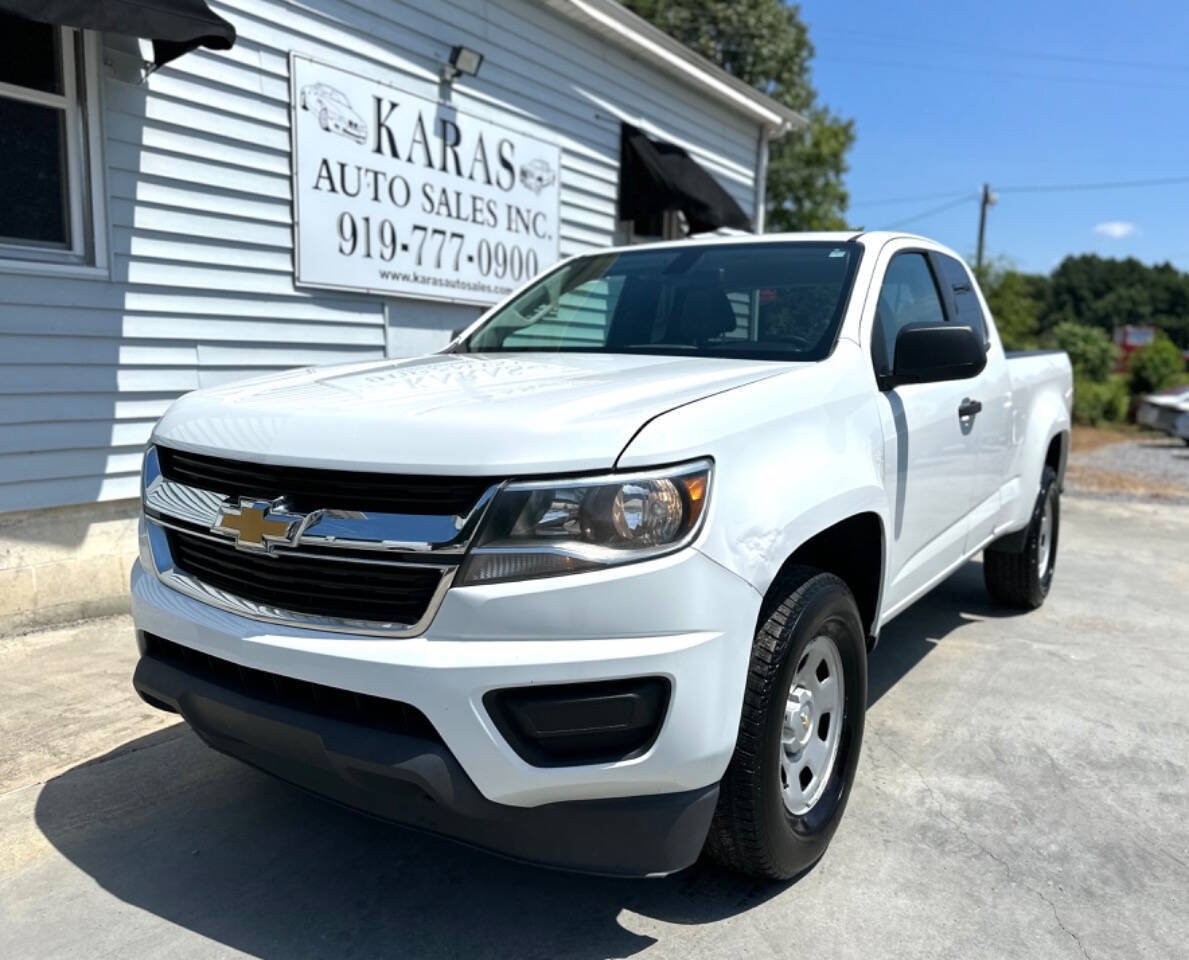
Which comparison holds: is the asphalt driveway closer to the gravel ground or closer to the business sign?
the business sign

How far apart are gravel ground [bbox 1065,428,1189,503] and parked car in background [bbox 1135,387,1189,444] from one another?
0.28 m

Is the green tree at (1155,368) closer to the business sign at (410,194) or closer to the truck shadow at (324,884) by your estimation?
the business sign at (410,194)

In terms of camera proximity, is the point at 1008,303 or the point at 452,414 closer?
the point at 452,414

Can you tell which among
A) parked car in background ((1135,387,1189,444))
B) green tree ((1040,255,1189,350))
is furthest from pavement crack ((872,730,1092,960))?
green tree ((1040,255,1189,350))

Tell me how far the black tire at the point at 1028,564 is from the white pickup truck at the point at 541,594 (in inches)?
97.9

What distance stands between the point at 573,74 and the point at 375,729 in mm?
7459

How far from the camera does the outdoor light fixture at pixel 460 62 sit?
22.6ft

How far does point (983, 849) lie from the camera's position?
8.95 ft

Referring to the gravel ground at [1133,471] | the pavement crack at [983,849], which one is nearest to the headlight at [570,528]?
the pavement crack at [983,849]

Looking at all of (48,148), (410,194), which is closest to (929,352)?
(48,148)

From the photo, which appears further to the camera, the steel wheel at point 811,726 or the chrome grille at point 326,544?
the steel wheel at point 811,726

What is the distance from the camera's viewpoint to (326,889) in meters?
2.51

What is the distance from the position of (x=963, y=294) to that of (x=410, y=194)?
4.02m

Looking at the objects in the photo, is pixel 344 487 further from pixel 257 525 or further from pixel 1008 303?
pixel 1008 303
